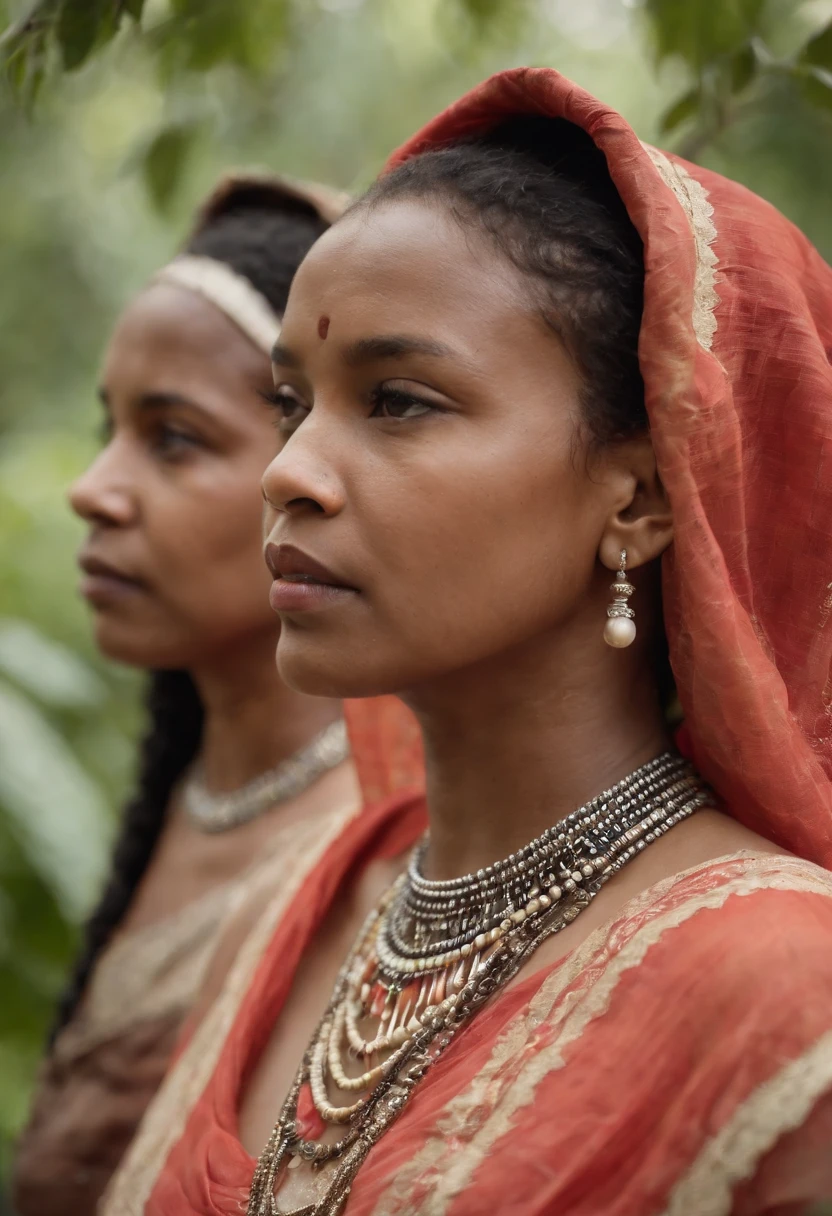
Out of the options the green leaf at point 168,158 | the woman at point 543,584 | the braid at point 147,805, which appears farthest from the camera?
the braid at point 147,805

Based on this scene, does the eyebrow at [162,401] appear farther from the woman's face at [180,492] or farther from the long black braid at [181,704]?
the long black braid at [181,704]

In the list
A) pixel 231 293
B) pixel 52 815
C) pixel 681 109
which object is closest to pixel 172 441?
pixel 231 293

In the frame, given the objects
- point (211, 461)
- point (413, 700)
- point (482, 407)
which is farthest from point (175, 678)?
point (482, 407)

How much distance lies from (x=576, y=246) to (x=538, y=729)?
2.05ft

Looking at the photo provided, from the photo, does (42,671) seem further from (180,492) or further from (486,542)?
(486,542)

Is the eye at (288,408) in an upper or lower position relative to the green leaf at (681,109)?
lower

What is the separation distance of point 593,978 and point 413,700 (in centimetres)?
49

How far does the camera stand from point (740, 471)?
5.26 ft

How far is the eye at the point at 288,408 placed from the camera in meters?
1.83

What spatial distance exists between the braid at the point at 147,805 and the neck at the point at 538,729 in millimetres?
1616

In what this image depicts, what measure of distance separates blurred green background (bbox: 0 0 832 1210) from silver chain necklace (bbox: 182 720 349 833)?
0.98 feet

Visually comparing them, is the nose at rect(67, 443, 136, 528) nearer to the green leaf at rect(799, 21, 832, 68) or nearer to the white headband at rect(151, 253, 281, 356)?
the white headband at rect(151, 253, 281, 356)

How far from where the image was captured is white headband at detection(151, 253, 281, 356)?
2.92 meters

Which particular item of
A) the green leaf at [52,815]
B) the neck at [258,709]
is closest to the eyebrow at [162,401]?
the neck at [258,709]
